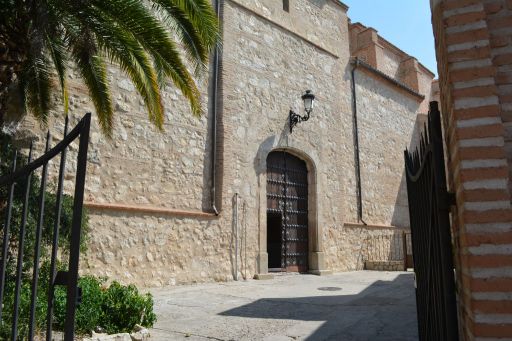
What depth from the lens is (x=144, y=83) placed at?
6.22 m

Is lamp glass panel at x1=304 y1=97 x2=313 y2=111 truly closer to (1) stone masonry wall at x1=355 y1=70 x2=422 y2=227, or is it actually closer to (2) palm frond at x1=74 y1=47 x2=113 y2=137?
(1) stone masonry wall at x1=355 y1=70 x2=422 y2=227

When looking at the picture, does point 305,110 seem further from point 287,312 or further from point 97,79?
point 287,312

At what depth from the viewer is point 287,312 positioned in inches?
224

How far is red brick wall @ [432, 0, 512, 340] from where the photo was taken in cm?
175

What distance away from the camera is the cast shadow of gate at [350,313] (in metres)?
4.44

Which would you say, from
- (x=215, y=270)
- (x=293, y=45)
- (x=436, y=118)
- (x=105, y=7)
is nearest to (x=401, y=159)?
(x=293, y=45)

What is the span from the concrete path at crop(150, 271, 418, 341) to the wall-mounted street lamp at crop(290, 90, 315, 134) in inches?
180

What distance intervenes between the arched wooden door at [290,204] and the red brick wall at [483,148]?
8.77m

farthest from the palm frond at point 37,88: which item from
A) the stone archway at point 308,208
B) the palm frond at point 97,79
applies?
the stone archway at point 308,208

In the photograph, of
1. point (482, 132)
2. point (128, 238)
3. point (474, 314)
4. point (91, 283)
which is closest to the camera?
point (474, 314)

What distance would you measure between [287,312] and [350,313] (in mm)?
843

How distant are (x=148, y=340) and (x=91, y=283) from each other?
920mm

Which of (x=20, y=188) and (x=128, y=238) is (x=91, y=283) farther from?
(x=128, y=238)

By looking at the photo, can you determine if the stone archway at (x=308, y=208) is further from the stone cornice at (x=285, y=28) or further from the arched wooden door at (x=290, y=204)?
the stone cornice at (x=285, y=28)
